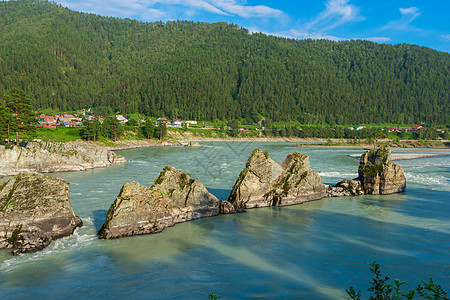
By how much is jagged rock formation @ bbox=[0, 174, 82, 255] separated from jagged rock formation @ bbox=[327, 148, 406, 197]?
3122cm

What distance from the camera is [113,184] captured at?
43188mm

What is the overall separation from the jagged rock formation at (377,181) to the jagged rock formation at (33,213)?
31.2m

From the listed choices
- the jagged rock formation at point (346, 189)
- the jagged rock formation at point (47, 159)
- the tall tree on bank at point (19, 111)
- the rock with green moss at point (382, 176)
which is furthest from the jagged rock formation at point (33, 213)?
the tall tree on bank at point (19, 111)

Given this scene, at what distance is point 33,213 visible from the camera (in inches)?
843

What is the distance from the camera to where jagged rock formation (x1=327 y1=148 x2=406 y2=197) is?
1537 inches

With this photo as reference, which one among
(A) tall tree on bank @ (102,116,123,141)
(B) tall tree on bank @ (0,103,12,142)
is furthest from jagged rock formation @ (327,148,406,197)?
(A) tall tree on bank @ (102,116,123,141)

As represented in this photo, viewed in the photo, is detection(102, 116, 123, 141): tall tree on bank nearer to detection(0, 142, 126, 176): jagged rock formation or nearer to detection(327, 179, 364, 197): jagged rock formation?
detection(0, 142, 126, 176): jagged rock formation

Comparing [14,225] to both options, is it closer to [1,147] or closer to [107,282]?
[107,282]

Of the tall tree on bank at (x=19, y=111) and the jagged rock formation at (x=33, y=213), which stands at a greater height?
the tall tree on bank at (x=19, y=111)

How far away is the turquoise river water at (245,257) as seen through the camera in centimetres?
1550

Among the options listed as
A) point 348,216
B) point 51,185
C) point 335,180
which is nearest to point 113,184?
point 51,185

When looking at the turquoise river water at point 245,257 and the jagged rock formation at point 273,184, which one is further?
the jagged rock formation at point 273,184

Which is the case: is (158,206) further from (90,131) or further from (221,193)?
(90,131)

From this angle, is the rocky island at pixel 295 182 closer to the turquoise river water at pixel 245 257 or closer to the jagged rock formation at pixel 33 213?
the turquoise river water at pixel 245 257
